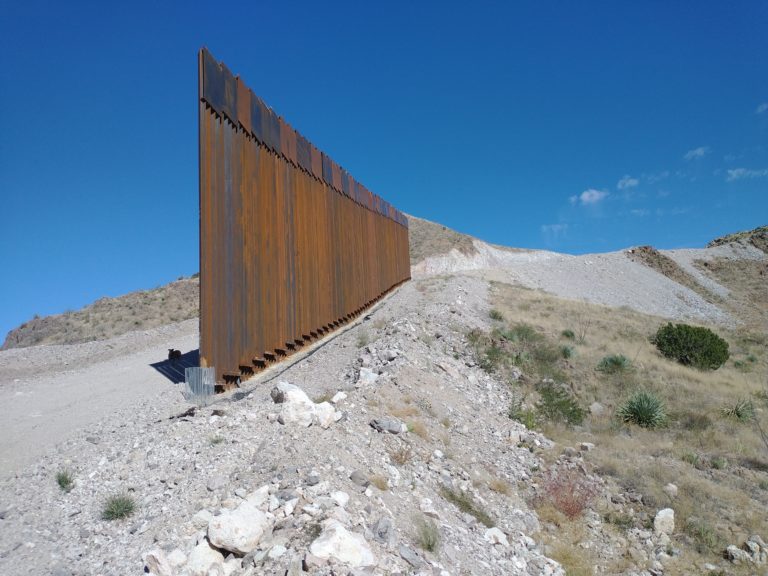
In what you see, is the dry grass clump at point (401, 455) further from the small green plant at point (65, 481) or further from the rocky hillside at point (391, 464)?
the small green plant at point (65, 481)

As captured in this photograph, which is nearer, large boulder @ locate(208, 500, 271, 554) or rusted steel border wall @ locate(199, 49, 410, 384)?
large boulder @ locate(208, 500, 271, 554)

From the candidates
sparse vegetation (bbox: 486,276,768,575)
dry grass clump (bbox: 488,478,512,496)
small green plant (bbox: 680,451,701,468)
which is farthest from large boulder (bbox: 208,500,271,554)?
small green plant (bbox: 680,451,701,468)

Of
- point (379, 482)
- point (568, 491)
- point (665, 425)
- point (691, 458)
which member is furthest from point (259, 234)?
point (665, 425)

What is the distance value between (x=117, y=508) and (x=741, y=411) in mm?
13575

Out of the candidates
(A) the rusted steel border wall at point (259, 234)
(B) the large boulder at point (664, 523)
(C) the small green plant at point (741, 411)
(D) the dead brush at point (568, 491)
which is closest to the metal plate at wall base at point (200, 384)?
(A) the rusted steel border wall at point (259, 234)

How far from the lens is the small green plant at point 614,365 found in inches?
590

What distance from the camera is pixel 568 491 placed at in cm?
833

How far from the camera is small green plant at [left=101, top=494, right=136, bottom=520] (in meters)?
5.12

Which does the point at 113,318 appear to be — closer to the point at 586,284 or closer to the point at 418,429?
the point at 418,429

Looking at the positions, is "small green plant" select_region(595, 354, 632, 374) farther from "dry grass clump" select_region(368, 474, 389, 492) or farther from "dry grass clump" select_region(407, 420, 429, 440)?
"dry grass clump" select_region(368, 474, 389, 492)

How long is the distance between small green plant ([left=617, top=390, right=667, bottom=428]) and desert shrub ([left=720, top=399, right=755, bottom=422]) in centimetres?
182

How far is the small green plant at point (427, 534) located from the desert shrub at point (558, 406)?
684 centimetres

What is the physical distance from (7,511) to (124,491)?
105 centimetres

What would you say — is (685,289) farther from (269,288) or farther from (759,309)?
(269,288)
